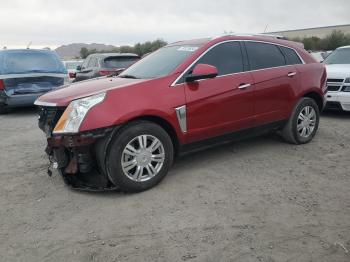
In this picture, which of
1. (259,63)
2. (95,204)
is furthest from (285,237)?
(259,63)

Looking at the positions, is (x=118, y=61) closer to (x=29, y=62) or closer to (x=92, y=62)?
(x=92, y=62)

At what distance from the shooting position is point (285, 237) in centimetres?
330

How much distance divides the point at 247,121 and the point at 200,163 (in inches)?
34.3

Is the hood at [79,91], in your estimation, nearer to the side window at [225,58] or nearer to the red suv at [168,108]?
the red suv at [168,108]

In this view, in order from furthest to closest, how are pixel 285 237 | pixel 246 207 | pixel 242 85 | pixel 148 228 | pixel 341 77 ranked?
pixel 341 77
pixel 242 85
pixel 246 207
pixel 148 228
pixel 285 237

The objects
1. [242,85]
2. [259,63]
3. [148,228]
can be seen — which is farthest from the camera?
[259,63]

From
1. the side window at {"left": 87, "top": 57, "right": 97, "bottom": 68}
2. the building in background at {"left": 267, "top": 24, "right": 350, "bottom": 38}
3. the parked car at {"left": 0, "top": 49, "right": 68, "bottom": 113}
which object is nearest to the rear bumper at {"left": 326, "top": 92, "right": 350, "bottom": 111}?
the parked car at {"left": 0, "top": 49, "right": 68, "bottom": 113}

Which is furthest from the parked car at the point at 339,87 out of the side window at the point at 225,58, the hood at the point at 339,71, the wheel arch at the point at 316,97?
the side window at the point at 225,58

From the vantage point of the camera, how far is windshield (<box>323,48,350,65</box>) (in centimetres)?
933

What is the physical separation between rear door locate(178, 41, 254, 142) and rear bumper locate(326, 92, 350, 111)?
3703mm

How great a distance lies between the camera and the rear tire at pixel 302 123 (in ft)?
19.6

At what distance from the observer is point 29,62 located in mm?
10023

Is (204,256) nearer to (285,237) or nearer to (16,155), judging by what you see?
(285,237)

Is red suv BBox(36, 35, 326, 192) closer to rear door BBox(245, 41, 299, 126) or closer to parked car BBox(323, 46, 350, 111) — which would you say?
rear door BBox(245, 41, 299, 126)
